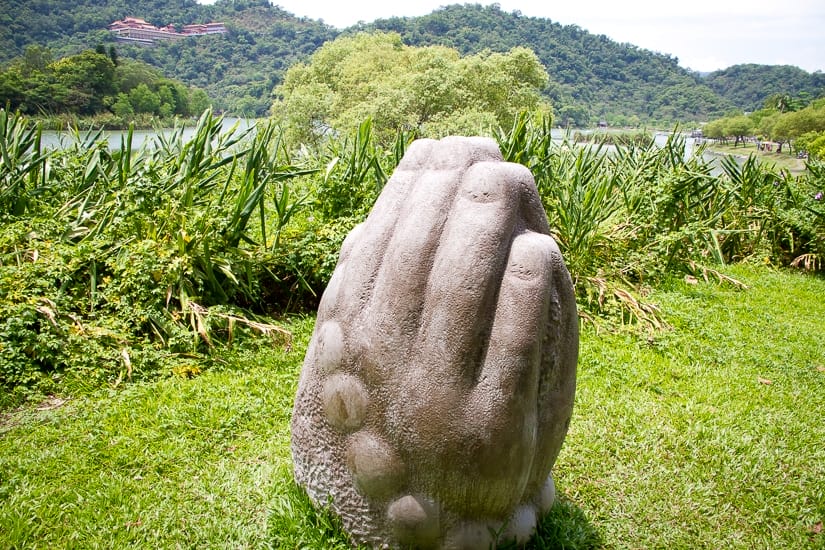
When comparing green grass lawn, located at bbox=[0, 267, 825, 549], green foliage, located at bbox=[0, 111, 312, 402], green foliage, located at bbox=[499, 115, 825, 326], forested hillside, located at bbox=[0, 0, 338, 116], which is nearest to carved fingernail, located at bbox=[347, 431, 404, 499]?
green grass lawn, located at bbox=[0, 267, 825, 549]

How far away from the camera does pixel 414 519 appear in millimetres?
1949

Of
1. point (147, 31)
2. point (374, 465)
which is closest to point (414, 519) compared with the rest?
point (374, 465)

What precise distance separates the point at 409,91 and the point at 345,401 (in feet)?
71.7

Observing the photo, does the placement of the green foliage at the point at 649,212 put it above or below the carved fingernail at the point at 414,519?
above

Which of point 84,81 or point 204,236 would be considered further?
point 84,81

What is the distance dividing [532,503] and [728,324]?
11.6ft

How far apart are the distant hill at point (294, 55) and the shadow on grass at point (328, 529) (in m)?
11.7

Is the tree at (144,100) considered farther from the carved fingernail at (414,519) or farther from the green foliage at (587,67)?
the green foliage at (587,67)

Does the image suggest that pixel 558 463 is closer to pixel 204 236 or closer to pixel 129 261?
pixel 204 236

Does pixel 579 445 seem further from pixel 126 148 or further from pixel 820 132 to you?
pixel 820 132

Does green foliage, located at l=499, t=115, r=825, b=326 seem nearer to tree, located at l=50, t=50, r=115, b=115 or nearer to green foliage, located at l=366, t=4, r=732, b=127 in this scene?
tree, located at l=50, t=50, r=115, b=115

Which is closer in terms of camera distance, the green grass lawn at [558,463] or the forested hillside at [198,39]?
the green grass lawn at [558,463]

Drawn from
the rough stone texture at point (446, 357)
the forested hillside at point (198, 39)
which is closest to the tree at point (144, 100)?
the forested hillside at point (198, 39)

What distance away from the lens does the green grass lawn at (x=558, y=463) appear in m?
2.38
